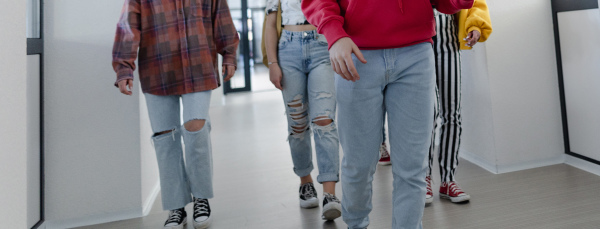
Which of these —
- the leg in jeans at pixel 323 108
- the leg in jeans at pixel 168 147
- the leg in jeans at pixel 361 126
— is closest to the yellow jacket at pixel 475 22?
the leg in jeans at pixel 323 108

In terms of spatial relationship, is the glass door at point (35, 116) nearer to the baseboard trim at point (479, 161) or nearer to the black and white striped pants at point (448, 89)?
the black and white striped pants at point (448, 89)

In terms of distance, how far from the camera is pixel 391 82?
4.49ft

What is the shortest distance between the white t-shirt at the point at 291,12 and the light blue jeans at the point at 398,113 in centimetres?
69

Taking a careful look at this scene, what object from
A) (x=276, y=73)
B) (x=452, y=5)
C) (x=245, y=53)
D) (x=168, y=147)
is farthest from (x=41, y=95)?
(x=245, y=53)

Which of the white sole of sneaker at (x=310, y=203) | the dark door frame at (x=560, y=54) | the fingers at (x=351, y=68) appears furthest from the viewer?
the dark door frame at (x=560, y=54)

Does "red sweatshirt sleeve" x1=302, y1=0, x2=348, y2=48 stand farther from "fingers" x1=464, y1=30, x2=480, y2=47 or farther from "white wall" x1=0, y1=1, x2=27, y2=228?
"fingers" x1=464, y1=30, x2=480, y2=47

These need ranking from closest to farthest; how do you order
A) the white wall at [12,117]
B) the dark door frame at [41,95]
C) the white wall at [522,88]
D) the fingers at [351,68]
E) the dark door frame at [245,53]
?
the white wall at [12,117]
the fingers at [351,68]
the dark door frame at [41,95]
the white wall at [522,88]
the dark door frame at [245,53]

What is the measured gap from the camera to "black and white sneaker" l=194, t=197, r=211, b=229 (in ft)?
6.65

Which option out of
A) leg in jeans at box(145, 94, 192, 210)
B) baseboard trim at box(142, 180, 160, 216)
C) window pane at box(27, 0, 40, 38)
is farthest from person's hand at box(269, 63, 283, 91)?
window pane at box(27, 0, 40, 38)

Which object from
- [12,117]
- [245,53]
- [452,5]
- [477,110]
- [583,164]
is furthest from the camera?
[245,53]

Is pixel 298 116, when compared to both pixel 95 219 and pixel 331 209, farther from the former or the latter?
pixel 95 219

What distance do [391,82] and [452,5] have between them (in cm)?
27

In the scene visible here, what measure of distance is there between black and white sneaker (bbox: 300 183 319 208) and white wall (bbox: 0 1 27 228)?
1343 mm

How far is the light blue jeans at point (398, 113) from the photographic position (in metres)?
1.33
